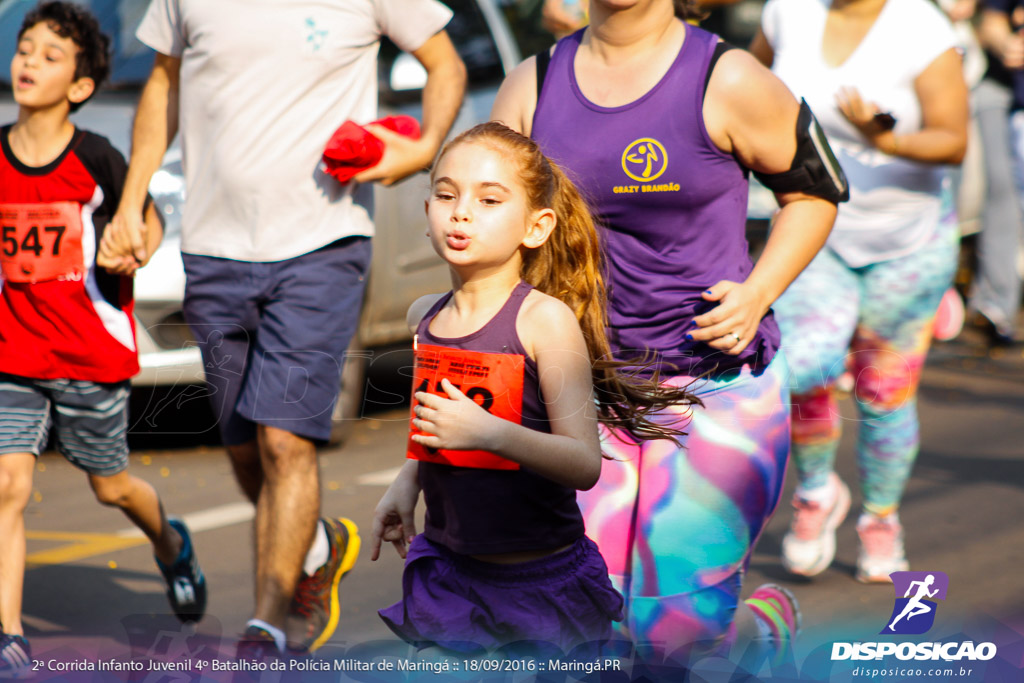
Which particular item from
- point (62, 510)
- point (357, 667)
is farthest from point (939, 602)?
point (62, 510)

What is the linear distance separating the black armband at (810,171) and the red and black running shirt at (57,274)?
2017 millimetres

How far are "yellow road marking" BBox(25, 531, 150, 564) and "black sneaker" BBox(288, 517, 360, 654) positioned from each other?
124 centimetres

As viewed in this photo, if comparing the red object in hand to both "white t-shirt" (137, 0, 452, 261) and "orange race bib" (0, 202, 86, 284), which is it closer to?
"white t-shirt" (137, 0, 452, 261)

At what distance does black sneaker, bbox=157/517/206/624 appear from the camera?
4129 millimetres

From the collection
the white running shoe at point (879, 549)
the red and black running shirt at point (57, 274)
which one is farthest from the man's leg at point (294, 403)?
the white running shoe at point (879, 549)

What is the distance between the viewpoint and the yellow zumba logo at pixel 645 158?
2.88 metres

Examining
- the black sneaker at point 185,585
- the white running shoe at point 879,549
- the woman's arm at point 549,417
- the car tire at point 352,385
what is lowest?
the car tire at point 352,385

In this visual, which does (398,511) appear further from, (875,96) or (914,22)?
(914,22)

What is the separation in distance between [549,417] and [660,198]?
67 centimetres

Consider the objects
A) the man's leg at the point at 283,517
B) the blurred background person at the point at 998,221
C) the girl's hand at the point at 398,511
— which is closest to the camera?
the girl's hand at the point at 398,511

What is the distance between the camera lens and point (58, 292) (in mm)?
3910

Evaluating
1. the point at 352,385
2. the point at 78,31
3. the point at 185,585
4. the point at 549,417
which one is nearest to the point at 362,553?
the point at 185,585

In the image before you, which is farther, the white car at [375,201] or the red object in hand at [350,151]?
the white car at [375,201]

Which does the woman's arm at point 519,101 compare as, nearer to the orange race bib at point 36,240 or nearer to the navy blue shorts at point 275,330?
the navy blue shorts at point 275,330
